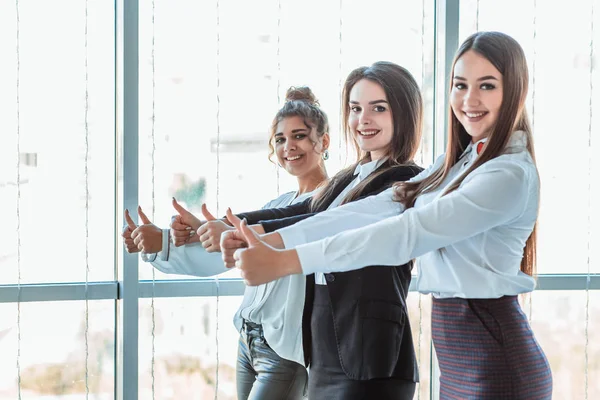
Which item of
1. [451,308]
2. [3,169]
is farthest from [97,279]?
[451,308]

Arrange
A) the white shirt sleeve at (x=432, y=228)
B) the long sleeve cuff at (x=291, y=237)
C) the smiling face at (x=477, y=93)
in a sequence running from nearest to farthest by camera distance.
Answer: the white shirt sleeve at (x=432, y=228) < the smiling face at (x=477, y=93) < the long sleeve cuff at (x=291, y=237)

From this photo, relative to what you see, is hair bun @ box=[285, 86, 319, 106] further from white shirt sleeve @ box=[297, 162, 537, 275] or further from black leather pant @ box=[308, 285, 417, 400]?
white shirt sleeve @ box=[297, 162, 537, 275]

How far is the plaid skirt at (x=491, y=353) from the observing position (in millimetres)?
1368

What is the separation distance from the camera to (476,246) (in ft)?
4.68

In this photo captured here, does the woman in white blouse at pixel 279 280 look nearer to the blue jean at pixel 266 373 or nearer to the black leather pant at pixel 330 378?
the blue jean at pixel 266 373

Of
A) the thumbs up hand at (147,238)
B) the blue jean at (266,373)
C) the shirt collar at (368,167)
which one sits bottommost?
the blue jean at (266,373)

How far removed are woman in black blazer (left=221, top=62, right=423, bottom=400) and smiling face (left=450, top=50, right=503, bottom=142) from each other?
0.31m

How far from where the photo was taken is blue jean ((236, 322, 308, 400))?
1969mm

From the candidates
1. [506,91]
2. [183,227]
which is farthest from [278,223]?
[506,91]

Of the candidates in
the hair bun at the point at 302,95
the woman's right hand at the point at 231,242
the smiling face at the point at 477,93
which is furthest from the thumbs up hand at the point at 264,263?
the hair bun at the point at 302,95

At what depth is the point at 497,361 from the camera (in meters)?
1.37

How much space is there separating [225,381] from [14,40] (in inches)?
55.0

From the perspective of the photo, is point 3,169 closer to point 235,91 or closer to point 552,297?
point 235,91

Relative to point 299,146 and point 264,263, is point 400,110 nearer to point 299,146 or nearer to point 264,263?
point 299,146
